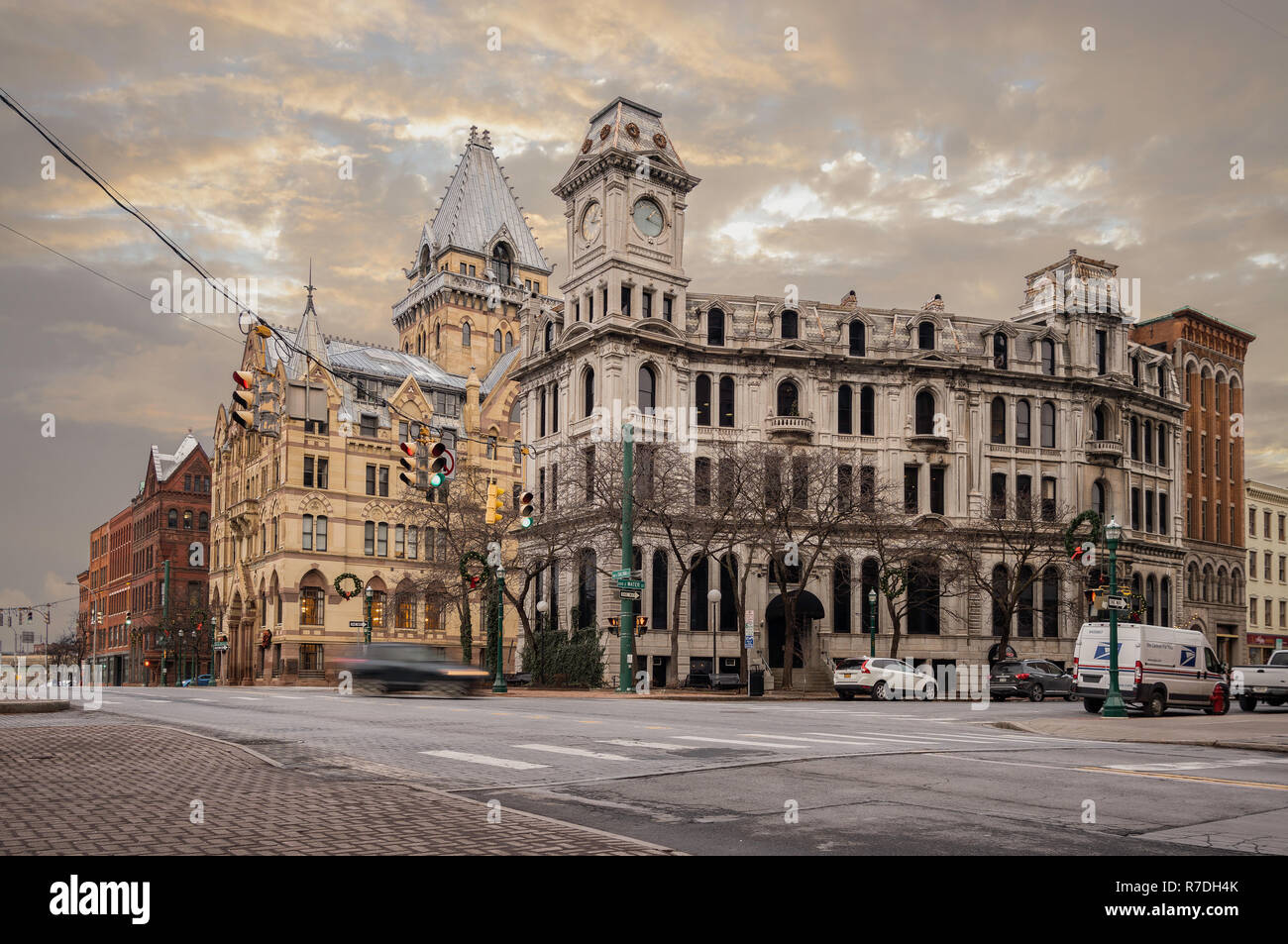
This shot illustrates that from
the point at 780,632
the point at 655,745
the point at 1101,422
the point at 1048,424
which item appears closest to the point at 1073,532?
the point at 1048,424

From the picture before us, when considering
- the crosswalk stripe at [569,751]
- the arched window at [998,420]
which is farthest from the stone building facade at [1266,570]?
the crosswalk stripe at [569,751]

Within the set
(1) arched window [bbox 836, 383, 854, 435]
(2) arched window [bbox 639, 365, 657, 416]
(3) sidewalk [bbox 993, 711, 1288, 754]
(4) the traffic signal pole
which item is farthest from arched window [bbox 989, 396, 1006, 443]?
(3) sidewalk [bbox 993, 711, 1288, 754]

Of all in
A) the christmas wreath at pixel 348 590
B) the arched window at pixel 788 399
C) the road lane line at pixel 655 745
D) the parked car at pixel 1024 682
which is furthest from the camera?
the christmas wreath at pixel 348 590

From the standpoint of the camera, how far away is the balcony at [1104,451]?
66500 mm

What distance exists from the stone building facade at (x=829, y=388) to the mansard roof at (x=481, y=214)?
1514 inches

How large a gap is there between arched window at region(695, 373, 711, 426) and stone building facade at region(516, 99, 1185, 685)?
0.11 m

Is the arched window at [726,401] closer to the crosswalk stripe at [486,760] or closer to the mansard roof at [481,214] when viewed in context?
the crosswalk stripe at [486,760]

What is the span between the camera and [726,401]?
6031cm

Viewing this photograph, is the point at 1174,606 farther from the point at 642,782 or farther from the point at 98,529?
the point at 98,529
